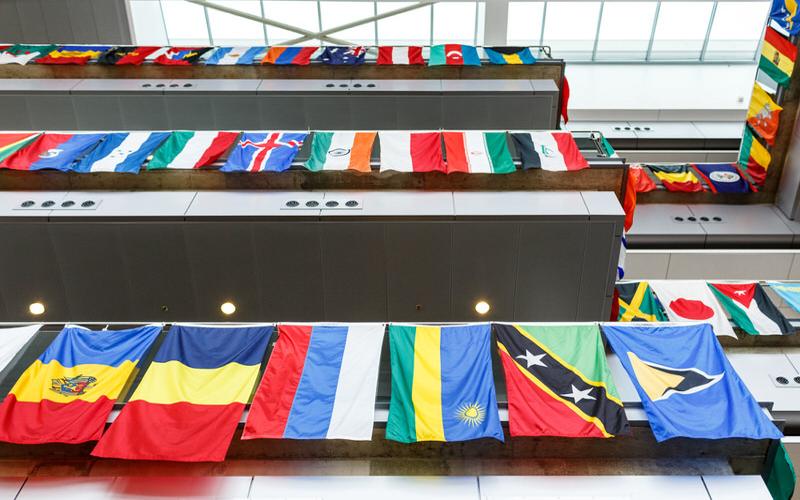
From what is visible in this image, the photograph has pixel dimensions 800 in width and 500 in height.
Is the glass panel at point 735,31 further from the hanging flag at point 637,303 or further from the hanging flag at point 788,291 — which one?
the hanging flag at point 637,303

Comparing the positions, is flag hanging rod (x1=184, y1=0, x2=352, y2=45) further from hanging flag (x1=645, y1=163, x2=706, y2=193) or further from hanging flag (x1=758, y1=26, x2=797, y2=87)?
hanging flag (x1=758, y1=26, x2=797, y2=87)

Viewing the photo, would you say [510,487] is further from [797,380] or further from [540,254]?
[797,380]

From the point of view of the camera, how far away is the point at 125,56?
2009 cm

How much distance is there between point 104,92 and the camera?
18.6 m

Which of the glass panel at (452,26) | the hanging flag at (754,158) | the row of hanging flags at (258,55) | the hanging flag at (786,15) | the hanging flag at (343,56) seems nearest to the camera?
the hanging flag at (786,15)

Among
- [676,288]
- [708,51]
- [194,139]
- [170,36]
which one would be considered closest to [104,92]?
[194,139]

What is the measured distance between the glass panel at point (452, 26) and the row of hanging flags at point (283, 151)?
56.0ft

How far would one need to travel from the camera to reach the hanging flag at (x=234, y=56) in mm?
19828

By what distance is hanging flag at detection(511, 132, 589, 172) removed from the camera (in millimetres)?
13320

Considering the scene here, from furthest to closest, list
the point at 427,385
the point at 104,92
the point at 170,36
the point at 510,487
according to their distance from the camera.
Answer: the point at 170,36 < the point at 104,92 < the point at 427,385 < the point at 510,487

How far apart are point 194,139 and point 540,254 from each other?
25.9 feet

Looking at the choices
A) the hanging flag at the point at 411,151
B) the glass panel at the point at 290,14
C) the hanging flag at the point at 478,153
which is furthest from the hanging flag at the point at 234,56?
the hanging flag at the point at 478,153

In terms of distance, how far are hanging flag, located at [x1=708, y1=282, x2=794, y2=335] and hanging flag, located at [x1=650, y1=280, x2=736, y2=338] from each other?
23cm

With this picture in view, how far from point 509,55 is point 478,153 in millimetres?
7624
